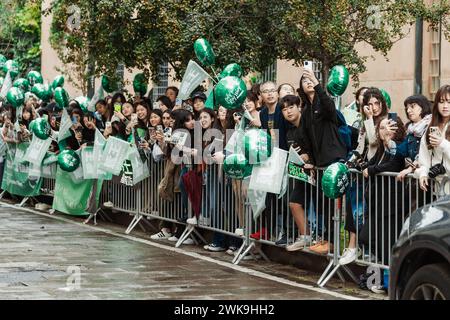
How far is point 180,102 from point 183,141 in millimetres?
2157

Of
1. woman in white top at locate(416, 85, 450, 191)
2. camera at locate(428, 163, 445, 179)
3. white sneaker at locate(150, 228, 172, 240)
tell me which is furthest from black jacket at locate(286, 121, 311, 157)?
Result: white sneaker at locate(150, 228, 172, 240)

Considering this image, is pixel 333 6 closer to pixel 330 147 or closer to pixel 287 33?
pixel 287 33

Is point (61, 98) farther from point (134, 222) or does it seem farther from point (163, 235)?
point (163, 235)

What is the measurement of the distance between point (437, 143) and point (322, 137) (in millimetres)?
1891

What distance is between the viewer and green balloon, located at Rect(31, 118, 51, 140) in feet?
55.8

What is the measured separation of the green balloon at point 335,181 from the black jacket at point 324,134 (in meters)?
0.62

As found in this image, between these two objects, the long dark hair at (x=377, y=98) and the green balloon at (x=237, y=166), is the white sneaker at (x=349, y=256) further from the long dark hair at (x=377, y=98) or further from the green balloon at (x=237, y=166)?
the green balloon at (x=237, y=166)

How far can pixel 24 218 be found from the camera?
16.2 meters

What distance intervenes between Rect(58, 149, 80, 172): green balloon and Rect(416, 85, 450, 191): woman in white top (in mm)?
7897

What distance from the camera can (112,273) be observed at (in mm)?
10586

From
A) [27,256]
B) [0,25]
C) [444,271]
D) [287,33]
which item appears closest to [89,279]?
[27,256]

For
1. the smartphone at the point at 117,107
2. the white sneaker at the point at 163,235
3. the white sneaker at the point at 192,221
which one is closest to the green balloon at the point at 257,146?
the white sneaker at the point at 192,221

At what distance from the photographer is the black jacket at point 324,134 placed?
10.6 meters

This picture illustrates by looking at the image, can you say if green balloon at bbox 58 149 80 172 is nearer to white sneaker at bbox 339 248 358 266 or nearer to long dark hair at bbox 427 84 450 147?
white sneaker at bbox 339 248 358 266
